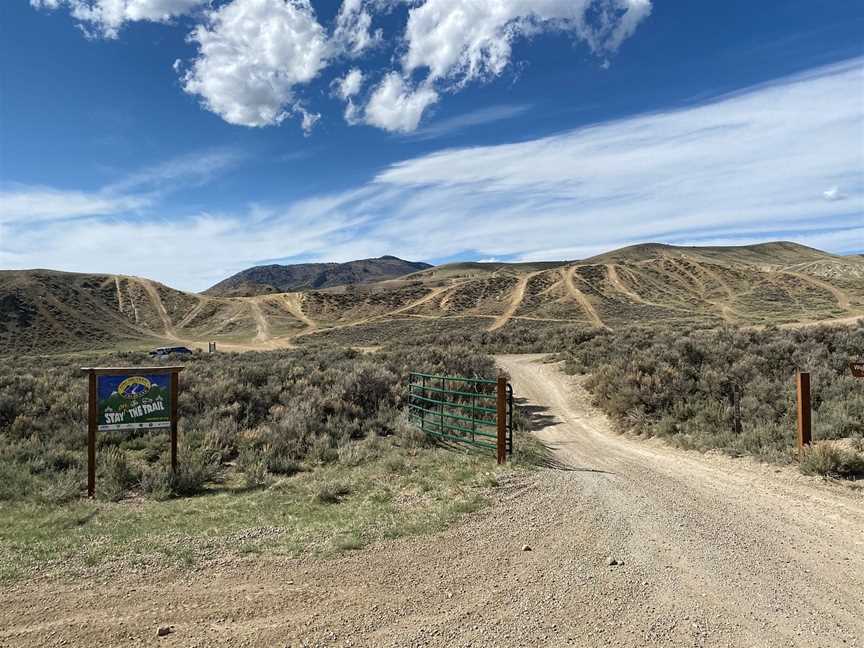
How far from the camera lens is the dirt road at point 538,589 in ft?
12.9

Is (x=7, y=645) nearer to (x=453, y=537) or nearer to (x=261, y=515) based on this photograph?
(x=261, y=515)

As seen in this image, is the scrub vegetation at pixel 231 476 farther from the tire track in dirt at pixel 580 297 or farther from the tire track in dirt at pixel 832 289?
the tire track in dirt at pixel 832 289

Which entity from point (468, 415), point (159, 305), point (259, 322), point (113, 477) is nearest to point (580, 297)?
point (259, 322)

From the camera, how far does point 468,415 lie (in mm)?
12820

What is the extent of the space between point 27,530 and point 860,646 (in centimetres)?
813

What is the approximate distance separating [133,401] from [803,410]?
10521 mm

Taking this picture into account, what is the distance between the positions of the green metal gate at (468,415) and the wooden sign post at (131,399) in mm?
4665

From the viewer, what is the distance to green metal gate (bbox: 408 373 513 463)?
8.60 metres

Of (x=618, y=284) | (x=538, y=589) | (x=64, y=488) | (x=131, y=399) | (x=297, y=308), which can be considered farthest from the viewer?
(x=297, y=308)

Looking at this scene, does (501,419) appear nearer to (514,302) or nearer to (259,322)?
(514,302)

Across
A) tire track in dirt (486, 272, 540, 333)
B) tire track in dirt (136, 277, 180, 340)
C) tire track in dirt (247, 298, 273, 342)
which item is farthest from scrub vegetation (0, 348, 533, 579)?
tire track in dirt (136, 277, 180, 340)

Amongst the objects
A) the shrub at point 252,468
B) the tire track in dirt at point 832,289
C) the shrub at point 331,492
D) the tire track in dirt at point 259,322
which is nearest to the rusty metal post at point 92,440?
the shrub at point 252,468

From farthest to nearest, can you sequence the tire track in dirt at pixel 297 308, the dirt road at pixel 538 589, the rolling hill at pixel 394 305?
the tire track in dirt at pixel 297 308
the rolling hill at pixel 394 305
the dirt road at pixel 538 589

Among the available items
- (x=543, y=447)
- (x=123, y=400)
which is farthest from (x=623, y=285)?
(x=123, y=400)
